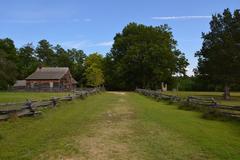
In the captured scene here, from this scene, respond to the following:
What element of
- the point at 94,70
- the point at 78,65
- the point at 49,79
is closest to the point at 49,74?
the point at 49,79

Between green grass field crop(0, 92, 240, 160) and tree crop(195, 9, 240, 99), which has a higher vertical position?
tree crop(195, 9, 240, 99)

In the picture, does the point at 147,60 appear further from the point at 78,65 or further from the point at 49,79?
the point at 78,65

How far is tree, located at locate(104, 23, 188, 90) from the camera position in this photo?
7394cm

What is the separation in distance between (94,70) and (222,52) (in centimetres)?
5475

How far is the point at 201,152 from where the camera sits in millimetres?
9172

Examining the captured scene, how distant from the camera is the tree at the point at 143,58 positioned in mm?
73938

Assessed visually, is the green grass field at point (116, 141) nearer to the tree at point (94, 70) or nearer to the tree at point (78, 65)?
the tree at point (94, 70)

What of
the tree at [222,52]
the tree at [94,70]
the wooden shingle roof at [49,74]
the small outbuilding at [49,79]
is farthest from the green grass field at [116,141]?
the tree at [94,70]

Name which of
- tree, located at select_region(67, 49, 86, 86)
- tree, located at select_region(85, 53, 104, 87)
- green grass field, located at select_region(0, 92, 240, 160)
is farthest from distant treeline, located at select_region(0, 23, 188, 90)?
green grass field, located at select_region(0, 92, 240, 160)

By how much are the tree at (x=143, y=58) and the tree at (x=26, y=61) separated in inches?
1285

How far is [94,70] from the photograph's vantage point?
322 feet

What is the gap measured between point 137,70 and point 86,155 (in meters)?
69.2

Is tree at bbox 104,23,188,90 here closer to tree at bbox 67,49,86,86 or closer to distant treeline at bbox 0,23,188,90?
distant treeline at bbox 0,23,188,90

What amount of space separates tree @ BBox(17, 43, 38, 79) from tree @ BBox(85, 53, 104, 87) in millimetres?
16726
